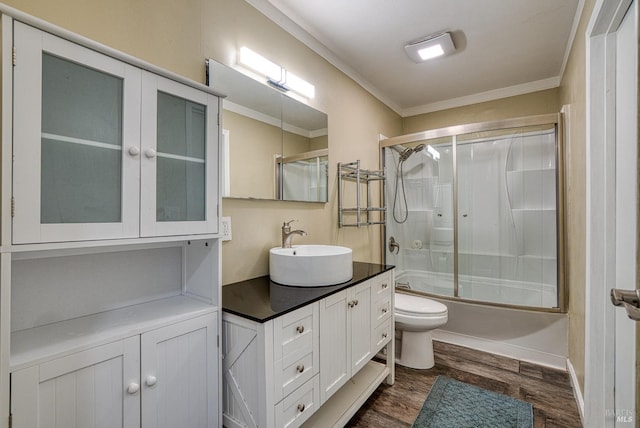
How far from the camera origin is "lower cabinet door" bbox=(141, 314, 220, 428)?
0.97 m

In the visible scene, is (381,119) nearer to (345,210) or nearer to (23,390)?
(345,210)

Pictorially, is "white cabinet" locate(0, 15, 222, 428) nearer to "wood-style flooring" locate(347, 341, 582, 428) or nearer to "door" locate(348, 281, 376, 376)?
"door" locate(348, 281, 376, 376)

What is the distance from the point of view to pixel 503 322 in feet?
8.31

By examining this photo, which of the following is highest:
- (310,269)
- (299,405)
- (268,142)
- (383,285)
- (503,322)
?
(268,142)

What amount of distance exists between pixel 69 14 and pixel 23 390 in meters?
1.17

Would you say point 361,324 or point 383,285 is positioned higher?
point 383,285

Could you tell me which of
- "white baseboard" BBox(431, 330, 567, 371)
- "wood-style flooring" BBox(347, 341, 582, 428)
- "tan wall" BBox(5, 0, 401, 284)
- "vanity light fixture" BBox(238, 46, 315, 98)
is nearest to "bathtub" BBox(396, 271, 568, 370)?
"white baseboard" BBox(431, 330, 567, 371)

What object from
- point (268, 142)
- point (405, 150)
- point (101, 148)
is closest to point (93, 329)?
point (101, 148)

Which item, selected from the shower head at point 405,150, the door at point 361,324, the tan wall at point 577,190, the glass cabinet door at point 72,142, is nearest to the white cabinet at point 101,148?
the glass cabinet door at point 72,142

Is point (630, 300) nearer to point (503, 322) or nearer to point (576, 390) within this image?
point (576, 390)

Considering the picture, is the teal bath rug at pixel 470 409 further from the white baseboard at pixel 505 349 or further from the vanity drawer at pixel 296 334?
the vanity drawer at pixel 296 334

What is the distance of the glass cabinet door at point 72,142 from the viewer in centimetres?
73

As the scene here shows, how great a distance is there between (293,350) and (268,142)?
1.13 meters

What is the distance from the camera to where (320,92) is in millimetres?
2146
